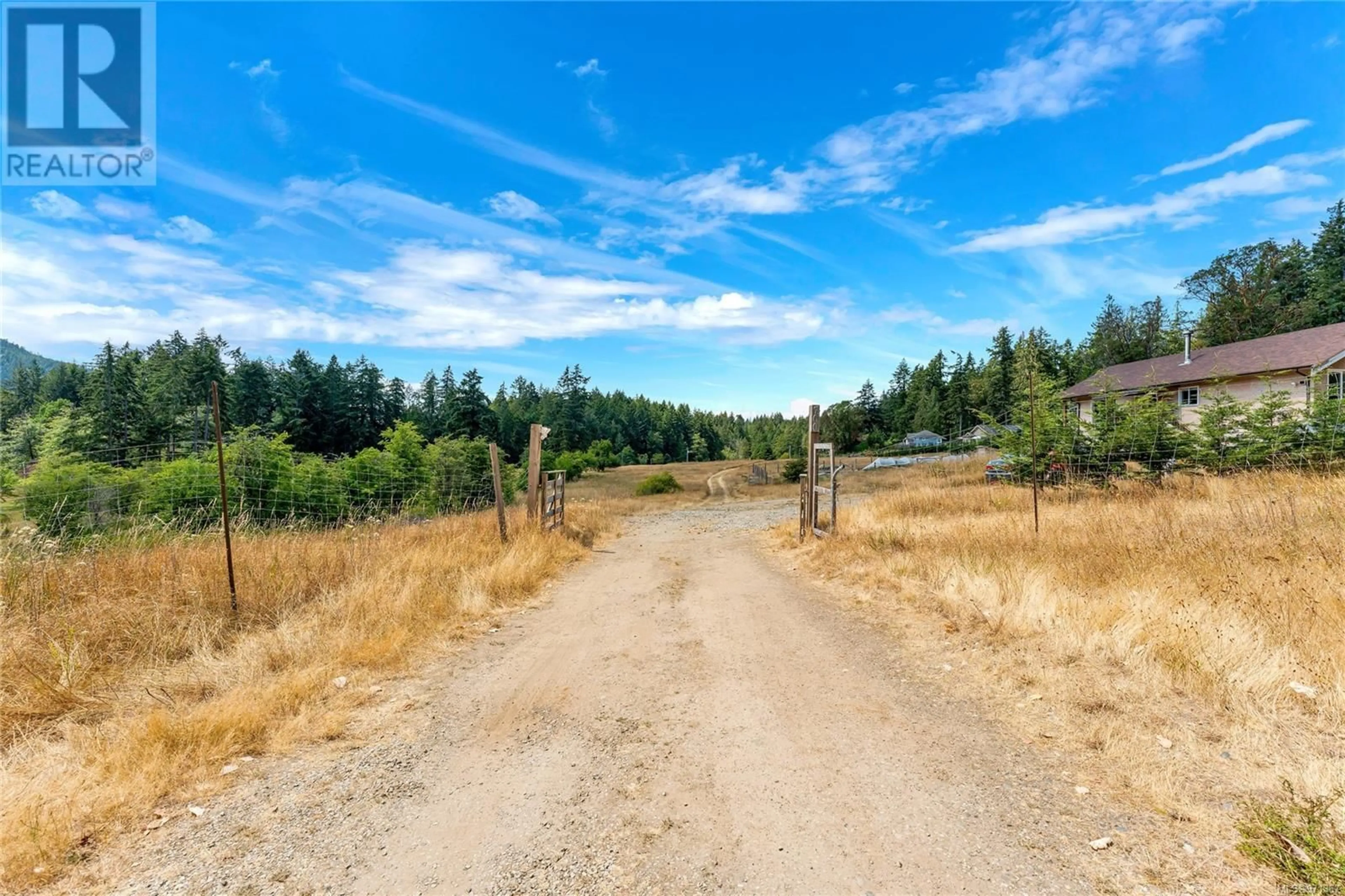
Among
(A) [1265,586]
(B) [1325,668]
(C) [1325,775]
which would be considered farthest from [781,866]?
(A) [1265,586]

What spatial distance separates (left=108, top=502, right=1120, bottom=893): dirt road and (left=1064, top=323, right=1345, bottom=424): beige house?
1765 cm

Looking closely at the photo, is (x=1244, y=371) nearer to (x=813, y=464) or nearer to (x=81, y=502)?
(x=813, y=464)

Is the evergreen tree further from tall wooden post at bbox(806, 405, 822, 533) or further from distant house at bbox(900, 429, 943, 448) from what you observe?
tall wooden post at bbox(806, 405, 822, 533)

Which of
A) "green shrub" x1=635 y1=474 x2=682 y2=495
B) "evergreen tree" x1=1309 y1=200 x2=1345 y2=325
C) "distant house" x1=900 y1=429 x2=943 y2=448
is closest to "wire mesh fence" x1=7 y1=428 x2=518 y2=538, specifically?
"green shrub" x1=635 y1=474 x2=682 y2=495

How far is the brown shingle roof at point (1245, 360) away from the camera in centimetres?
2239

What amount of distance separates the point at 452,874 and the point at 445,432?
209 ft

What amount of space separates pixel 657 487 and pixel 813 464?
2557cm

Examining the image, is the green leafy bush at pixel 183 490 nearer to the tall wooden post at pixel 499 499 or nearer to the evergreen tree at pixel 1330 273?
the tall wooden post at pixel 499 499

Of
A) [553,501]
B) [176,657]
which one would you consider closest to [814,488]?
[553,501]

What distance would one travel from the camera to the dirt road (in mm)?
2355

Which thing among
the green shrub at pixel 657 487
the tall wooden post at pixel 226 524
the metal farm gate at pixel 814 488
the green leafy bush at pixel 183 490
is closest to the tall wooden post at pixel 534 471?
the green leafy bush at pixel 183 490

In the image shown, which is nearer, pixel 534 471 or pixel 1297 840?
pixel 1297 840

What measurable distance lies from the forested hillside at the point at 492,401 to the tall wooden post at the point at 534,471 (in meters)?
13.3

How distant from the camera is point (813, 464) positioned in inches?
468
